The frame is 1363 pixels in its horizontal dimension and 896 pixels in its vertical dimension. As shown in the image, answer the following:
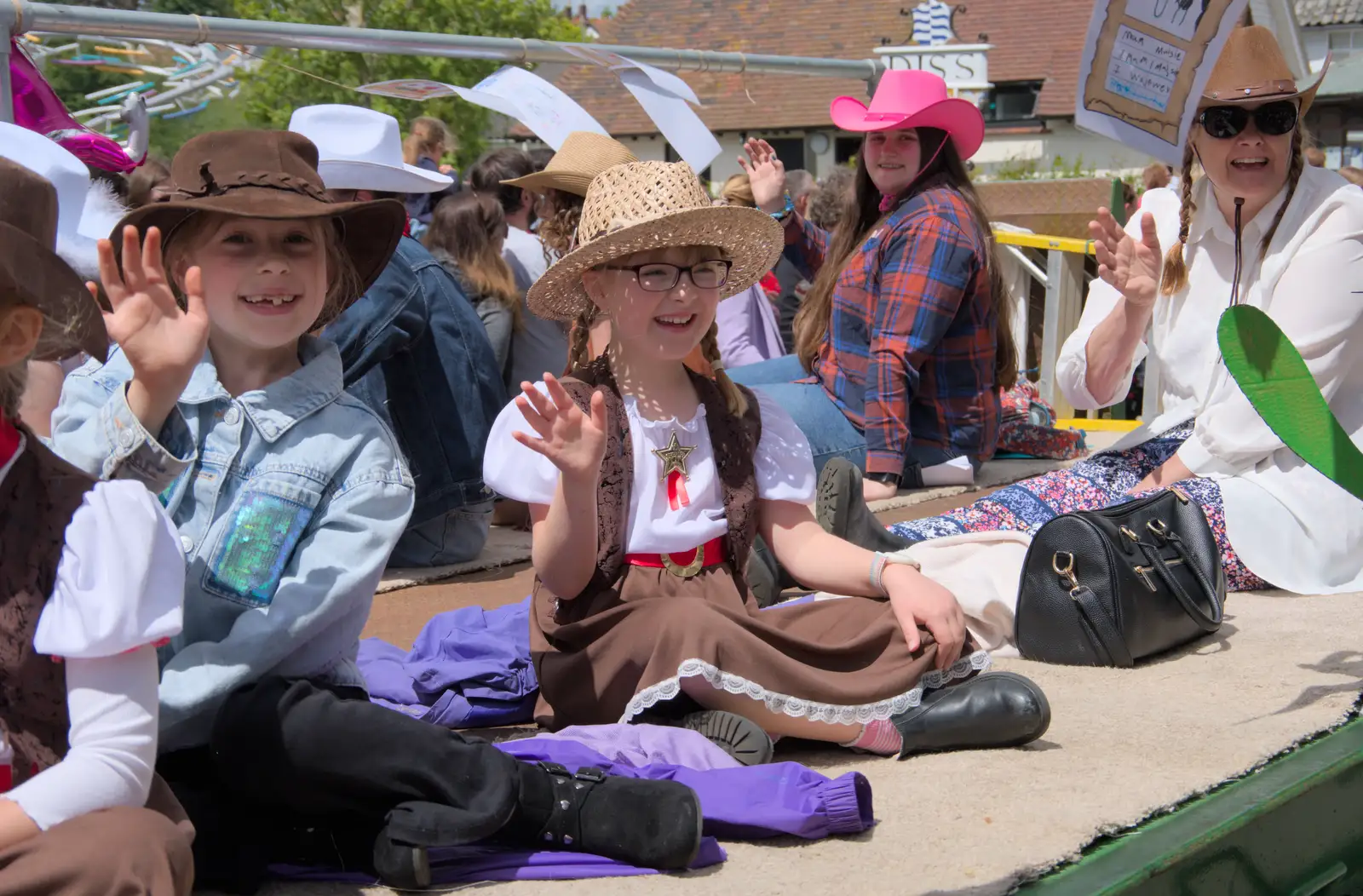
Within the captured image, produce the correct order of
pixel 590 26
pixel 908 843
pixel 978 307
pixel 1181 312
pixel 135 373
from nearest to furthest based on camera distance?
pixel 135 373, pixel 908 843, pixel 1181 312, pixel 978 307, pixel 590 26

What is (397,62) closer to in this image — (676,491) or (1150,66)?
(1150,66)

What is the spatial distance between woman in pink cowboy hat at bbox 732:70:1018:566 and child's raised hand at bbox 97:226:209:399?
3285 millimetres

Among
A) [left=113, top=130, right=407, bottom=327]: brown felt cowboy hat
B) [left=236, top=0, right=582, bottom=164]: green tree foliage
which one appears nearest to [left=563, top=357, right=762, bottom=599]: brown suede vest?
[left=113, top=130, right=407, bottom=327]: brown felt cowboy hat

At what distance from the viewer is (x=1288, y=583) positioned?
4.11m

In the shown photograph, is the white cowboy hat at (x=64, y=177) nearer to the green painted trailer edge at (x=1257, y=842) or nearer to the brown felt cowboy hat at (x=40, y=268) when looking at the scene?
the brown felt cowboy hat at (x=40, y=268)

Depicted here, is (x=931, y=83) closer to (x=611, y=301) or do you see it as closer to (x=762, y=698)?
(x=611, y=301)

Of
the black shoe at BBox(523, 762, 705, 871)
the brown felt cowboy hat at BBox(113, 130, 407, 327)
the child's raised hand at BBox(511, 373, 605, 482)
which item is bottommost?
the black shoe at BBox(523, 762, 705, 871)

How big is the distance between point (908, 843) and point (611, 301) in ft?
4.37

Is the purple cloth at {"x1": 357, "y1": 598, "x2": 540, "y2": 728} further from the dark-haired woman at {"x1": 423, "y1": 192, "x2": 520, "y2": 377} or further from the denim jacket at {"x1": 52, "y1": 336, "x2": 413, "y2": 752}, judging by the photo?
the dark-haired woman at {"x1": 423, "y1": 192, "x2": 520, "y2": 377}

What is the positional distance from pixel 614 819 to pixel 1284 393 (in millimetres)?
1894

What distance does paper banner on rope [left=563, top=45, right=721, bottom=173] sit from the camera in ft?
17.9

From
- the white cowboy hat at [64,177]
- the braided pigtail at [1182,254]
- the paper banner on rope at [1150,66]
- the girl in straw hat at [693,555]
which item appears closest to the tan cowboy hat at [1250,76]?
the braided pigtail at [1182,254]

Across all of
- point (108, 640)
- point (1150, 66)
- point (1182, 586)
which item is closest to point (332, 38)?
point (1150, 66)

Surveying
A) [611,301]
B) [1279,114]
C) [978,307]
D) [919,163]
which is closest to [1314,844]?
[611,301]
